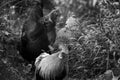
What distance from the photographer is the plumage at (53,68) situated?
444 cm

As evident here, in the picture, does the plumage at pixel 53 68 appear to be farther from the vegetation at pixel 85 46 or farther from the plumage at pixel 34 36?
the plumage at pixel 34 36

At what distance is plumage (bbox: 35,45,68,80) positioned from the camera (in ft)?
14.6

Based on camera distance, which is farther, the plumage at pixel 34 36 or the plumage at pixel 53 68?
the plumage at pixel 34 36

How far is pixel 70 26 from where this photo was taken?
16.9ft

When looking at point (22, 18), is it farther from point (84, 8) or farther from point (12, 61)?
point (84, 8)

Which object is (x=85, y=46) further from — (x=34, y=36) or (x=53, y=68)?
(x=34, y=36)

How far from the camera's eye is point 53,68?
4.47 m

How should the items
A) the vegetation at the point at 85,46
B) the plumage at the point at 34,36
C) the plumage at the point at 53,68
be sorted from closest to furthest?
the plumage at the point at 53,68
the vegetation at the point at 85,46
the plumage at the point at 34,36

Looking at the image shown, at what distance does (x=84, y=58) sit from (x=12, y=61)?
163cm

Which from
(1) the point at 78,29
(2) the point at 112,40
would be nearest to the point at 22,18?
(1) the point at 78,29

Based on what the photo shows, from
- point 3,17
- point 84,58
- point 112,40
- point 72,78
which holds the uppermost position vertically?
point 3,17

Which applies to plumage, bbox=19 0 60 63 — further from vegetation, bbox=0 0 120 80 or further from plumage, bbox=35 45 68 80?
plumage, bbox=35 45 68 80

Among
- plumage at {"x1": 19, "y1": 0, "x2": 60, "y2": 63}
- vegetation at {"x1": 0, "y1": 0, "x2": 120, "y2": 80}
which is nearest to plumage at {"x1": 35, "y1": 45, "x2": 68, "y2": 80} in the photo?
vegetation at {"x1": 0, "y1": 0, "x2": 120, "y2": 80}

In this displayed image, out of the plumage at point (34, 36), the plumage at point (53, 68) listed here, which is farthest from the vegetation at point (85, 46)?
the plumage at point (53, 68)
